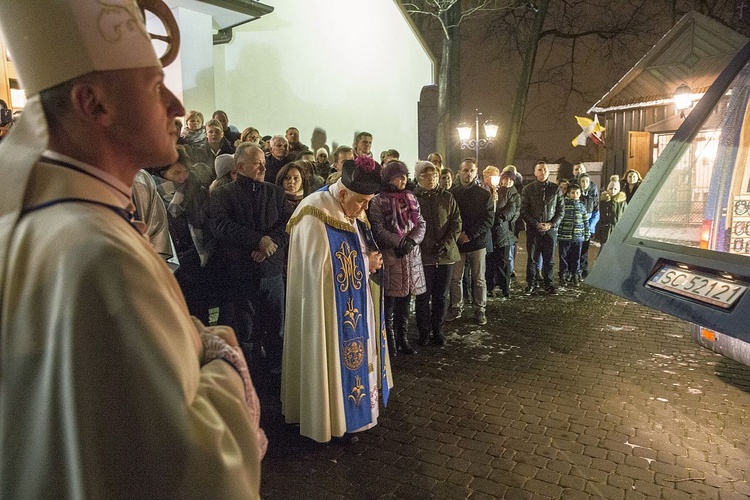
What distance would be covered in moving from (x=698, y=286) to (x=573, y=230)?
6.46m

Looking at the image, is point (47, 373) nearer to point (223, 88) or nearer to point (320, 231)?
point (320, 231)

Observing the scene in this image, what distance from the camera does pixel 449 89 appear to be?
1645 centimetres

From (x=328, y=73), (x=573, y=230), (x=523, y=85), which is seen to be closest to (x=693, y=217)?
(x=573, y=230)

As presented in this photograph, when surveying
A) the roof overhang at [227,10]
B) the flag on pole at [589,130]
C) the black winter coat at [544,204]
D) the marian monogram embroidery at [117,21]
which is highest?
the roof overhang at [227,10]

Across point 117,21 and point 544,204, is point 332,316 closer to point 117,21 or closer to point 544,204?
point 117,21

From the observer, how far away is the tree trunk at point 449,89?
16.4 meters

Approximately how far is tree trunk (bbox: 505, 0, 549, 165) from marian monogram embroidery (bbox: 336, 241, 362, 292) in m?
17.2

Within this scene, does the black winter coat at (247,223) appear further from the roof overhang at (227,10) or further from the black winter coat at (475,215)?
the roof overhang at (227,10)

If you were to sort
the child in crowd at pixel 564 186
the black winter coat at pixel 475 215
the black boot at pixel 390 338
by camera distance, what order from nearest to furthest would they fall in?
the black boot at pixel 390 338 → the black winter coat at pixel 475 215 → the child in crowd at pixel 564 186

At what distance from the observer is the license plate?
9.70 feet

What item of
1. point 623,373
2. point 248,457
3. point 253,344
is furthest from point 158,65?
point 623,373

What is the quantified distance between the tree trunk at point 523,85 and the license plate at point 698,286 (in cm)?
1719

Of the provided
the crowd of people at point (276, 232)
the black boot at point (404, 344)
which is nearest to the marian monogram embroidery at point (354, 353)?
the crowd of people at point (276, 232)

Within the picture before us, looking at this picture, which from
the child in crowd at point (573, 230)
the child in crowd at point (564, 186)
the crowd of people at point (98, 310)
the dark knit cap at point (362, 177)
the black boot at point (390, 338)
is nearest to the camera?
the crowd of people at point (98, 310)
